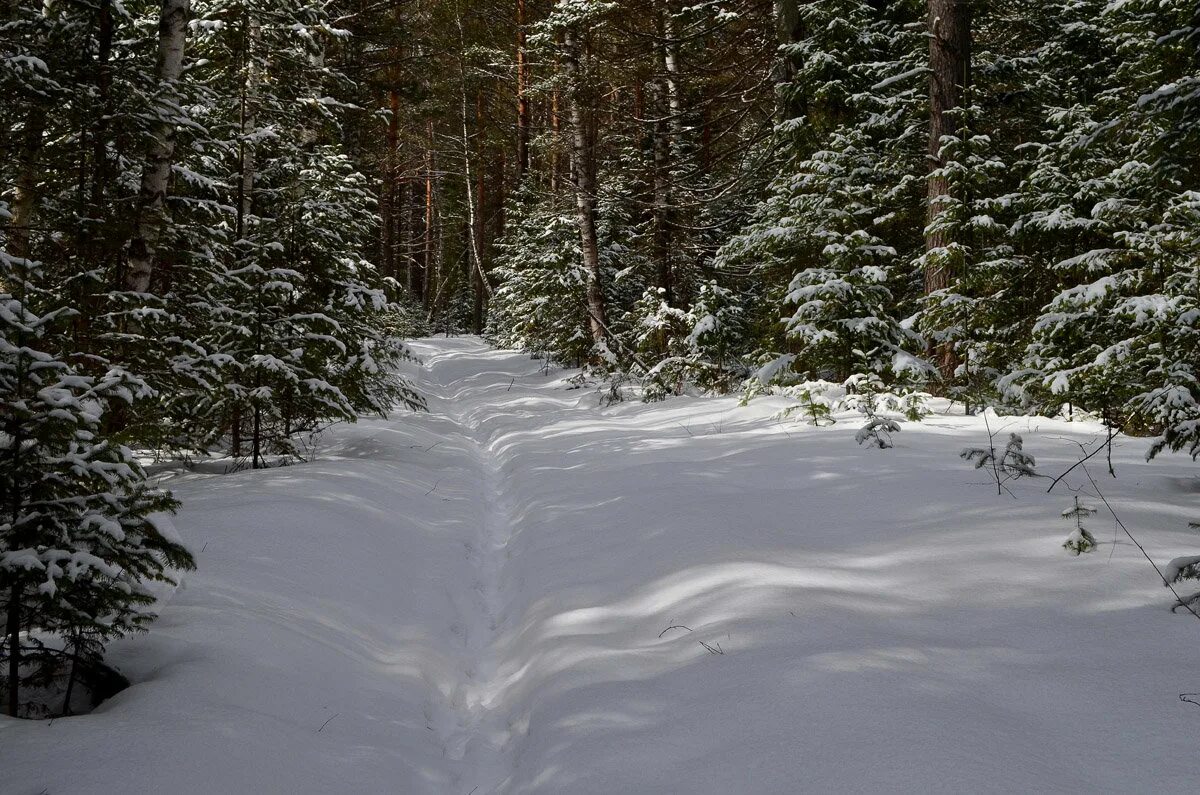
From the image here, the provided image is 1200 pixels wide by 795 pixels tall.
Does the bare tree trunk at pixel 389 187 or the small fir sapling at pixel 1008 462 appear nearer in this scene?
the small fir sapling at pixel 1008 462

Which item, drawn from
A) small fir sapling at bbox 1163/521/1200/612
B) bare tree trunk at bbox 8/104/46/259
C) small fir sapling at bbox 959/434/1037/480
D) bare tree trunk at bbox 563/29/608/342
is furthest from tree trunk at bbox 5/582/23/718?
bare tree trunk at bbox 563/29/608/342

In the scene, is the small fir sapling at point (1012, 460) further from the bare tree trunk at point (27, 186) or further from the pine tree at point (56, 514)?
the bare tree trunk at point (27, 186)

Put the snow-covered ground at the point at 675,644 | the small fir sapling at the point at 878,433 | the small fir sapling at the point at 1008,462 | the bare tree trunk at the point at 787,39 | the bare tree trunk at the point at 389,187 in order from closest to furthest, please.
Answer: the snow-covered ground at the point at 675,644, the small fir sapling at the point at 1008,462, the small fir sapling at the point at 878,433, the bare tree trunk at the point at 787,39, the bare tree trunk at the point at 389,187

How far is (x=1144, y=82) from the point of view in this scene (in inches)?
377

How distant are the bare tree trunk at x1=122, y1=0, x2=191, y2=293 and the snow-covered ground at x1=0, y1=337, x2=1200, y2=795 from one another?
2305mm

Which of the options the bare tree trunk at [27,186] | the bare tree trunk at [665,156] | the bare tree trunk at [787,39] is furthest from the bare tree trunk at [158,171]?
the bare tree trunk at [787,39]

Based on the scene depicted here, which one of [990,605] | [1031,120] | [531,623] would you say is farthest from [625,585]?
[1031,120]

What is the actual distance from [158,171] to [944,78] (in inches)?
419

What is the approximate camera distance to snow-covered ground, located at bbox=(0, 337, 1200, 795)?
9.07 feet

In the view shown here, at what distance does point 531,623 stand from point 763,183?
1436cm


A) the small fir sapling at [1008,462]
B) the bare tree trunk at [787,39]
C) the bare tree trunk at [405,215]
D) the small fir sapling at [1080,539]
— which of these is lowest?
the small fir sapling at [1080,539]

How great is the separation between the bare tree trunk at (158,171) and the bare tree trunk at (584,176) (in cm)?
868

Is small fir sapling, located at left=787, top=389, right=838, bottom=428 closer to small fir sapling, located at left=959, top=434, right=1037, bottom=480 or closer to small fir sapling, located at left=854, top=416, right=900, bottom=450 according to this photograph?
small fir sapling, located at left=854, top=416, right=900, bottom=450

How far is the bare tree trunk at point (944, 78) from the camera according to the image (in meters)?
10.6
